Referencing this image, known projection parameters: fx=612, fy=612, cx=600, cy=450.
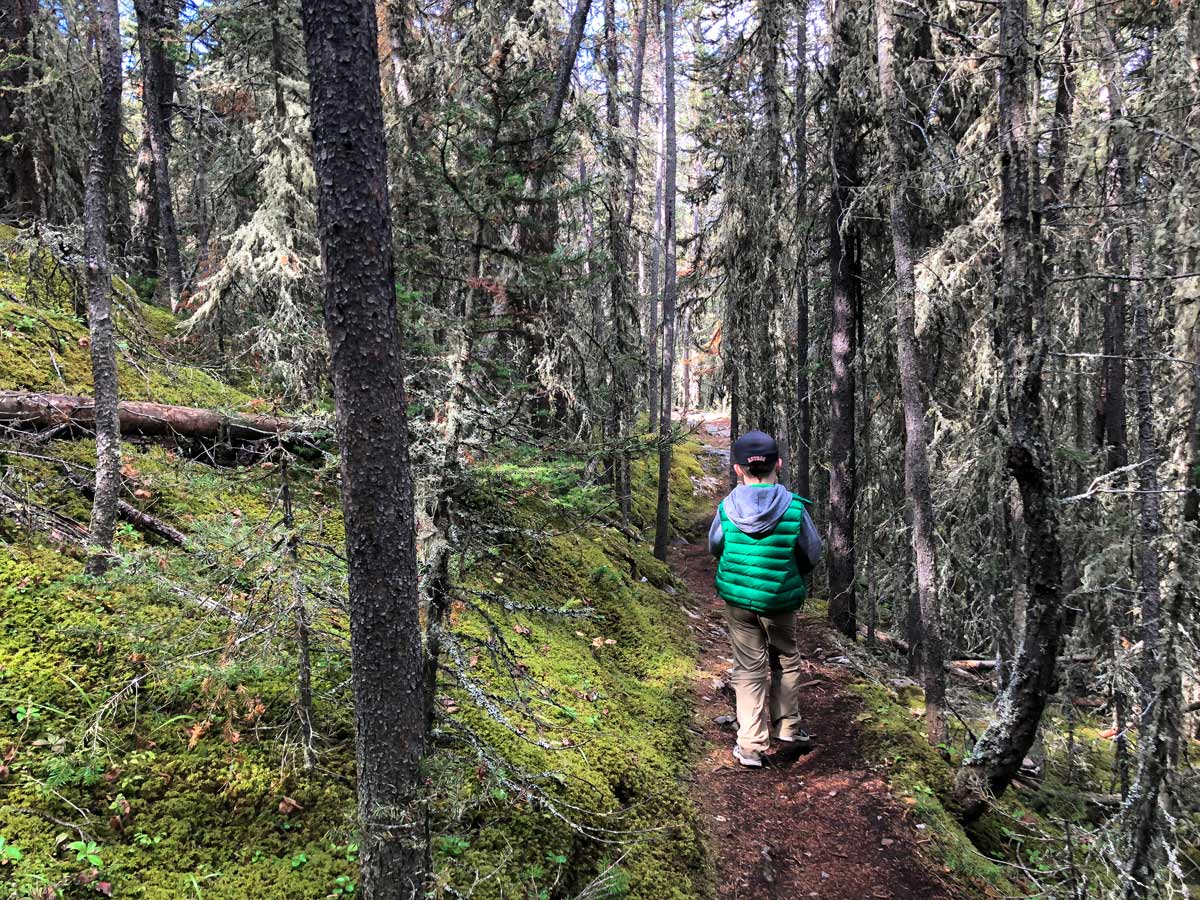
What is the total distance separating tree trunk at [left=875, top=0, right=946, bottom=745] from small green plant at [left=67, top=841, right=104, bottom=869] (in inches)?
232

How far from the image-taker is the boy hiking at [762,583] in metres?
4.62

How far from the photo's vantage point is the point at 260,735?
3.33m

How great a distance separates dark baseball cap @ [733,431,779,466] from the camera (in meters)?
4.77

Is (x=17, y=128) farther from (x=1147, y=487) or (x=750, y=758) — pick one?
(x=1147, y=487)

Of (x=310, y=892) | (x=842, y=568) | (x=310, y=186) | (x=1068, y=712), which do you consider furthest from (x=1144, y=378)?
(x=310, y=186)

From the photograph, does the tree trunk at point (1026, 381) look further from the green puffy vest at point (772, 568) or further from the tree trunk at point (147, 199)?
the tree trunk at point (147, 199)

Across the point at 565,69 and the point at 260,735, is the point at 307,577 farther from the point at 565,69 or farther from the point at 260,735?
the point at 565,69

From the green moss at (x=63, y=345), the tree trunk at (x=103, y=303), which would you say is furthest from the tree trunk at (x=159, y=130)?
the tree trunk at (x=103, y=303)

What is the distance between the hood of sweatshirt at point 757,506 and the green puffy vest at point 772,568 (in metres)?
0.05

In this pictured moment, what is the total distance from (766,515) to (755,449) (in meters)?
0.53

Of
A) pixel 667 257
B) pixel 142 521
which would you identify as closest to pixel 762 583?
pixel 142 521

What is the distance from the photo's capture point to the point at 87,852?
99.9 inches

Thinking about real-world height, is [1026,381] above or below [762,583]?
above

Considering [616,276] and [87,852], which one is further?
[616,276]
